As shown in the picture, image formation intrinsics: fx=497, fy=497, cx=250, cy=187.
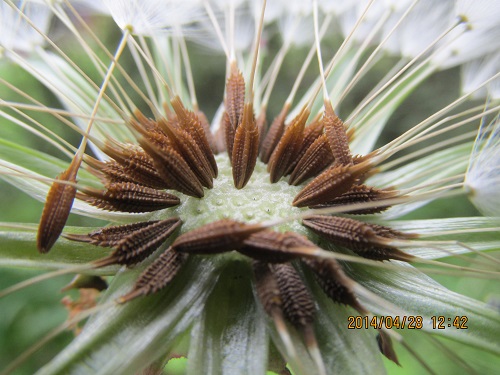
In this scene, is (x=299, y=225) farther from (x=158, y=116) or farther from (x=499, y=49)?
(x=499, y=49)

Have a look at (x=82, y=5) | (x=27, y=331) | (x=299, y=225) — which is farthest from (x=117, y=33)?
(x=299, y=225)

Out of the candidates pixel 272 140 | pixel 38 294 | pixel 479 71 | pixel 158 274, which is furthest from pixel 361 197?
pixel 38 294

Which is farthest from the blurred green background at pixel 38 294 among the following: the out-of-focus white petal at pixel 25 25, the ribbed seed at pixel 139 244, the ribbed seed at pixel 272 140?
the ribbed seed at pixel 139 244

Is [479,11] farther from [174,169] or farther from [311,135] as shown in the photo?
[174,169]

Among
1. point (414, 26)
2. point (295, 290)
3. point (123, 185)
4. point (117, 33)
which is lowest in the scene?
point (295, 290)

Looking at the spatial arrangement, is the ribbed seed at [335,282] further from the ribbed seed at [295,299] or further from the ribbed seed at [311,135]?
the ribbed seed at [311,135]

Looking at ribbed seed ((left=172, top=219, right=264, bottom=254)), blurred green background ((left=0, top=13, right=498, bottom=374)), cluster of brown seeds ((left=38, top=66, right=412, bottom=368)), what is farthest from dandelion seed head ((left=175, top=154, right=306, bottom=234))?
blurred green background ((left=0, top=13, right=498, bottom=374))
